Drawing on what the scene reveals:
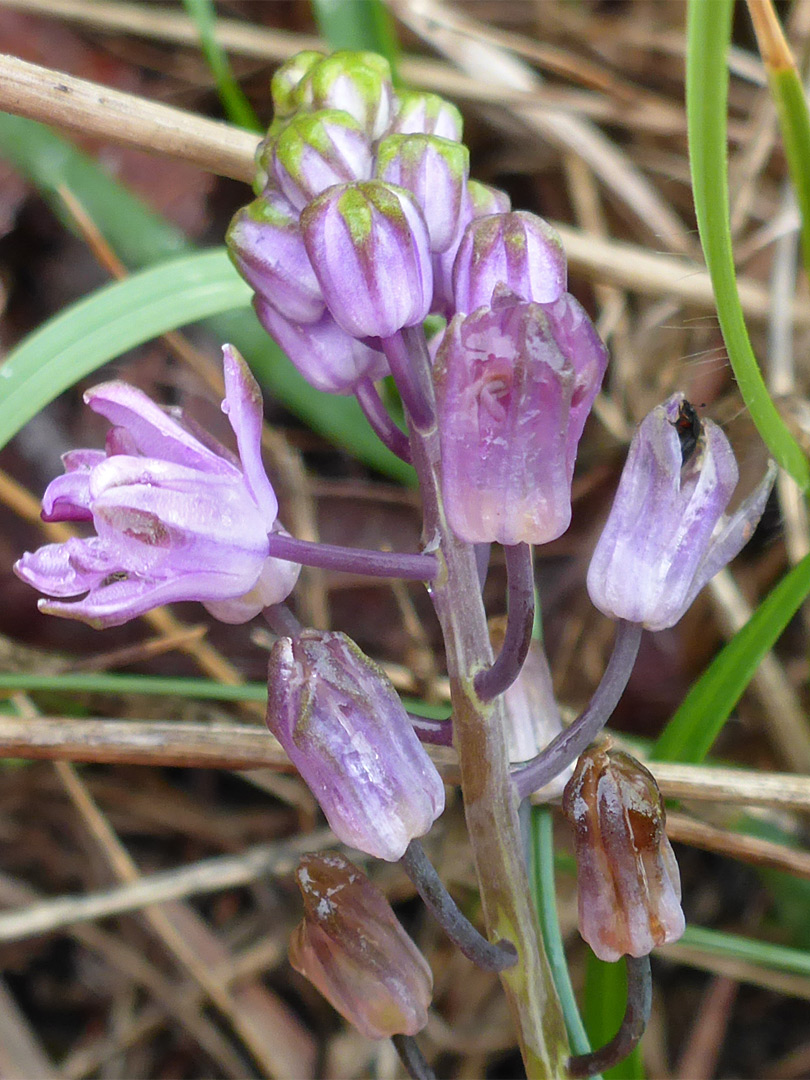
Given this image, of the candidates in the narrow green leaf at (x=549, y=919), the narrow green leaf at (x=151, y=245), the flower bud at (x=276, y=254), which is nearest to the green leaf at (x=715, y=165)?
the flower bud at (x=276, y=254)

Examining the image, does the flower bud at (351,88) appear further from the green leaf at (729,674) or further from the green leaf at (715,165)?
the green leaf at (729,674)

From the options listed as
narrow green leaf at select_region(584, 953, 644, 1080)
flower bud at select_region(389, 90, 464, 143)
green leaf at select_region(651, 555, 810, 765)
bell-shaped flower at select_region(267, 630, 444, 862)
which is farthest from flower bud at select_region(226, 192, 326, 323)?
narrow green leaf at select_region(584, 953, 644, 1080)

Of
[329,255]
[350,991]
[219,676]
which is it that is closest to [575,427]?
[329,255]

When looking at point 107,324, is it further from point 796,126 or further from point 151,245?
point 796,126

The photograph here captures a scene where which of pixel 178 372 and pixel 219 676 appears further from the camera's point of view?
pixel 178 372

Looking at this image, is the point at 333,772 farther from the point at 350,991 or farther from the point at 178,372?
the point at 178,372

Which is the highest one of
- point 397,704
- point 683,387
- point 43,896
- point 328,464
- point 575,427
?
point 328,464
